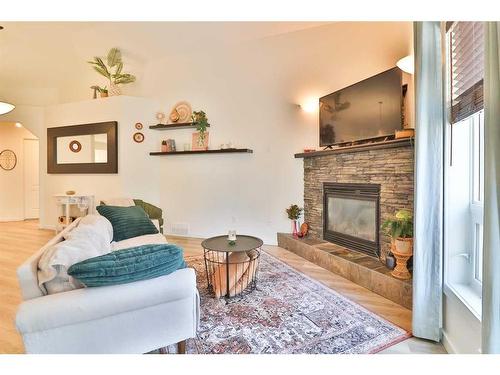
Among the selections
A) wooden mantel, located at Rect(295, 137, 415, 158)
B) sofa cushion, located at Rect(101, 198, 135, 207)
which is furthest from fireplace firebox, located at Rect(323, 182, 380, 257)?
sofa cushion, located at Rect(101, 198, 135, 207)

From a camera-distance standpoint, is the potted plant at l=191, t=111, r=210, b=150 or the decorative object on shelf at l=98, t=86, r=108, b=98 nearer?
the potted plant at l=191, t=111, r=210, b=150

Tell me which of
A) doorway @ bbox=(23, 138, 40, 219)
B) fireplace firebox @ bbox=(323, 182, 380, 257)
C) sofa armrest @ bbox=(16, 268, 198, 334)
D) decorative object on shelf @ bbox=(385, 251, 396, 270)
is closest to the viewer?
sofa armrest @ bbox=(16, 268, 198, 334)

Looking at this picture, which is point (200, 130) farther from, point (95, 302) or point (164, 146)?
point (95, 302)

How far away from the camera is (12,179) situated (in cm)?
667

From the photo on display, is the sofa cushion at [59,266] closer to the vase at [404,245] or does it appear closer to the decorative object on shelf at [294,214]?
the vase at [404,245]

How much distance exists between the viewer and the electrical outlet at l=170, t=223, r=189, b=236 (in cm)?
487

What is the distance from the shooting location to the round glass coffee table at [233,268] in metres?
2.45

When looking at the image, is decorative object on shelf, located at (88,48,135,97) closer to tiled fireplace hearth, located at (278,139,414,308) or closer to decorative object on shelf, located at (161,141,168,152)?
decorative object on shelf, located at (161,141,168,152)

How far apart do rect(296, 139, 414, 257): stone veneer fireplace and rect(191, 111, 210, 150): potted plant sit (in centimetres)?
173

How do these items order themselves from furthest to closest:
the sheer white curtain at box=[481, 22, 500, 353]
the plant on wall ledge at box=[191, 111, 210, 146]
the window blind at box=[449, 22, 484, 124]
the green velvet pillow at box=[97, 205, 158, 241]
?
the plant on wall ledge at box=[191, 111, 210, 146] < the green velvet pillow at box=[97, 205, 158, 241] < the window blind at box=[449, 22, 484, 124] < the sheer white curtain at box=[481, 22, 500, 353]

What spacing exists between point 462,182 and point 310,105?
2.51 metres

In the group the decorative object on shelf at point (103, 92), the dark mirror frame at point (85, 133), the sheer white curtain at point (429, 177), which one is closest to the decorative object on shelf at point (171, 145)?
the dark mirror frame at point (85, 133)

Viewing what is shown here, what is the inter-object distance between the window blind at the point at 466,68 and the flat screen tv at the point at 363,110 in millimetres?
896
